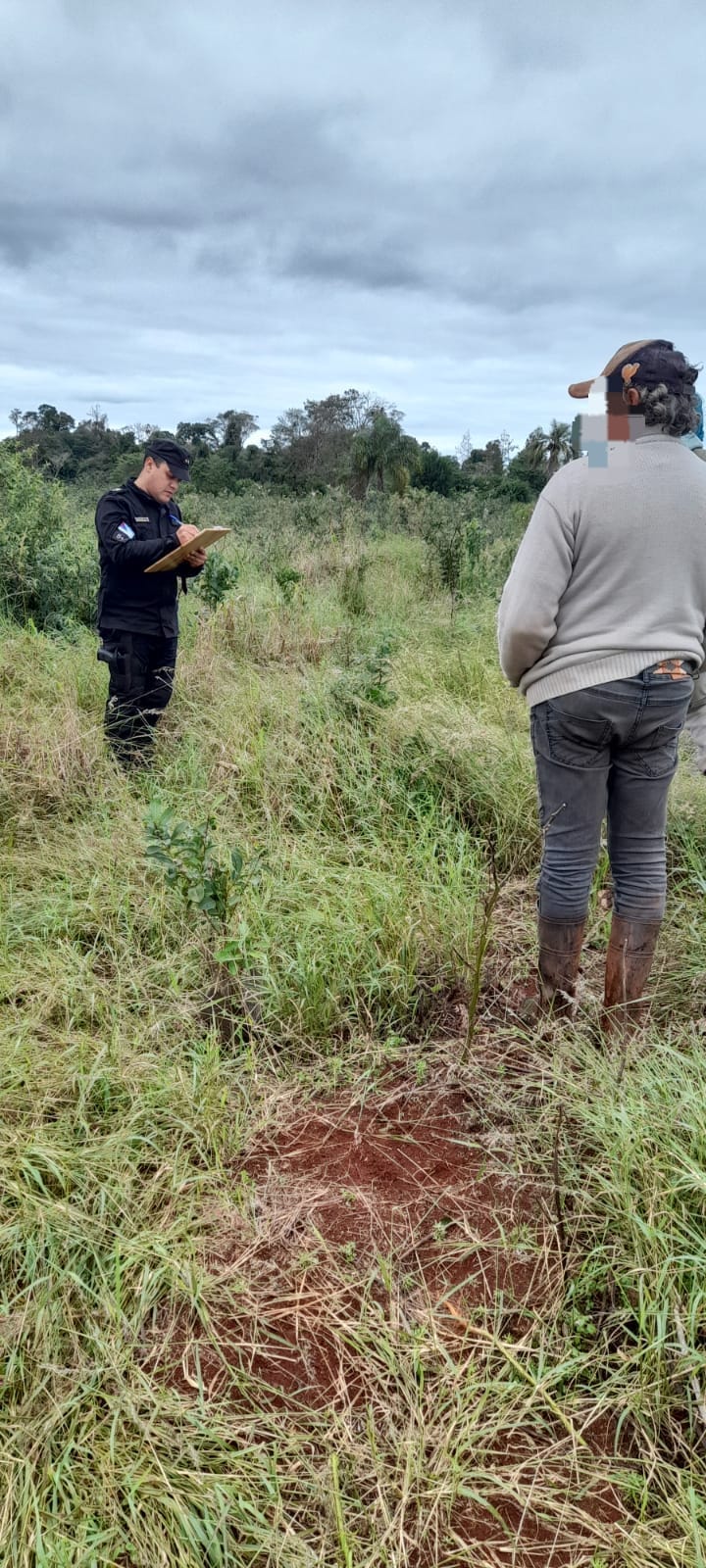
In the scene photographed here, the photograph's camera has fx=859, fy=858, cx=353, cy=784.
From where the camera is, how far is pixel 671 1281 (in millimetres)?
1550

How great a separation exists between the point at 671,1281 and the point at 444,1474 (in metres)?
0.51

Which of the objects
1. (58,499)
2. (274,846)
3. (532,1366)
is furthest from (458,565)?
(532,1366)

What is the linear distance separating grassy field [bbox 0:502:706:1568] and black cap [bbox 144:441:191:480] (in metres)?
1.89

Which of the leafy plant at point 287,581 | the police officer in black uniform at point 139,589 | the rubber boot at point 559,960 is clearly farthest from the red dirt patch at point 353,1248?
the leafy plant at point 287,581

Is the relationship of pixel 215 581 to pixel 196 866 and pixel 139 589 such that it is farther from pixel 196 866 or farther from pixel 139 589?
pixel 196 866

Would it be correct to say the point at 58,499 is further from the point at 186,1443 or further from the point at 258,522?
the point at 186,1443

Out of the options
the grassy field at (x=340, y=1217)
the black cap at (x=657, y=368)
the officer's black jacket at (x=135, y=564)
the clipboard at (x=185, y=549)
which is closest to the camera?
the grassy field at (x=340, y=1217)

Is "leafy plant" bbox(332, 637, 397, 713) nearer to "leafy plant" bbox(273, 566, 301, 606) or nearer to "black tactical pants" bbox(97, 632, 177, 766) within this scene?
"black tactical pants" bbox(97, 632, 177, 766)

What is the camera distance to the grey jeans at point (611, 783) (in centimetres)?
213

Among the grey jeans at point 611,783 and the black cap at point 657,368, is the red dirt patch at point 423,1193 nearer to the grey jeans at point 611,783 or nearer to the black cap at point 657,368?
the grey jeans at point 611,783

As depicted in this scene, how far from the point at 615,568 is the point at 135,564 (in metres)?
2.82

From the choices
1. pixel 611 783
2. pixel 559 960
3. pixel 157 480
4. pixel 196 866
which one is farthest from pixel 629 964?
pixel 157 480

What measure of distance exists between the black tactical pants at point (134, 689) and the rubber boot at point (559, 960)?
247 centimetres

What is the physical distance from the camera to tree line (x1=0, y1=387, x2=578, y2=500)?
81.0 feet
